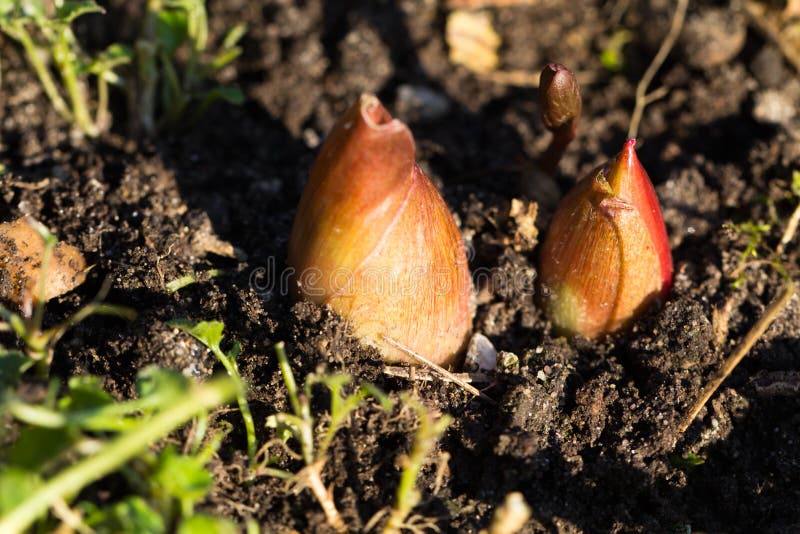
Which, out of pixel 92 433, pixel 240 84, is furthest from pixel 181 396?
pixel 240 84

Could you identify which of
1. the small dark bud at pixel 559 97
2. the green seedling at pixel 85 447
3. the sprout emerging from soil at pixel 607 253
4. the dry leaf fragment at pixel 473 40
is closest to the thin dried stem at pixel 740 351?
the sprout emerging from soil at pixel 607 253

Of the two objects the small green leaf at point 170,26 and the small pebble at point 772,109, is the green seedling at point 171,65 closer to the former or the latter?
the small green leaf at point 170,26

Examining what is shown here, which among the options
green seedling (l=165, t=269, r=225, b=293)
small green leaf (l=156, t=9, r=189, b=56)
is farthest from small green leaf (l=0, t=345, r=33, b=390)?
small green leaf (l=156, t=9, r=189, b=56)

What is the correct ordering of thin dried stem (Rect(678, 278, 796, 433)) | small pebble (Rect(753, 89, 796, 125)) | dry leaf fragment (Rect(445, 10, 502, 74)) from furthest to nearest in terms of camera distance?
1. dry leaf fragment (Rect(445, 10, 502, 74))
2. small pebble (Rect(753, 89, 796, 125))
3. thin dried stem (Rect(678, 278, 796, 433))

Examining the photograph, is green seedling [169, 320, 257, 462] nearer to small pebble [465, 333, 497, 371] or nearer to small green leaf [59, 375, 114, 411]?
small green leaf [59, 375, 114, 411]

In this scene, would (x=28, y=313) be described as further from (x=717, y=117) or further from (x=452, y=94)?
(x=717, y=117)
